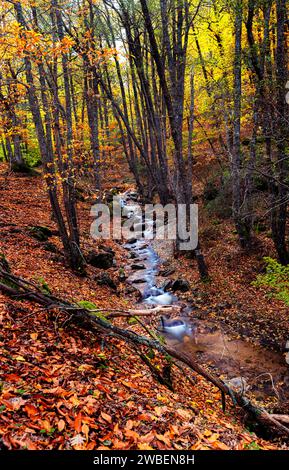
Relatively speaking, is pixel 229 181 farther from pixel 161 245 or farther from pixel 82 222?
pixel 82 222

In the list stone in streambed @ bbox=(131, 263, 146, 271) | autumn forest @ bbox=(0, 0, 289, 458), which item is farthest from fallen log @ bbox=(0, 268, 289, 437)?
stone in streambed @ bbox=(131, 263, 146, 271)

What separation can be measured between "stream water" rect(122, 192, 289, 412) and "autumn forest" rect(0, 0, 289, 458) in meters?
0.04

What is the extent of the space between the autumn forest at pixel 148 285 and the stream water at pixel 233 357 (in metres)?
0.04

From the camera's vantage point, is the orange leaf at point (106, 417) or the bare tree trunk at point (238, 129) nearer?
the orange leaf at point (106, 417)

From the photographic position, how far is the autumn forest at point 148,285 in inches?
116

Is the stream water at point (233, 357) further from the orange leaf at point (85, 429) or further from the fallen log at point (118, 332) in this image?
the orange leaf at point (85, 429)

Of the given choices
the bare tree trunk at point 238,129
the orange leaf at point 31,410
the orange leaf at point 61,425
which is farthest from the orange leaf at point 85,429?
the bare tree trunk at point 238,129

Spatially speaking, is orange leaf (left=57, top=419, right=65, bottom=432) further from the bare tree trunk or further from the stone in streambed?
the stone in streambed

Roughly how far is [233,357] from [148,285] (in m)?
4.67

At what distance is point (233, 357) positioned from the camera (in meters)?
6.97

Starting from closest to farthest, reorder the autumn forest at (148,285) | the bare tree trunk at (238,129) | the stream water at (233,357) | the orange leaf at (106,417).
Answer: the orange leaf at (106,417), the autumn forest at (148,285), the stream water at (233,357), the bare tree trunk at (238,129)

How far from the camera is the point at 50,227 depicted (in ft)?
40.6

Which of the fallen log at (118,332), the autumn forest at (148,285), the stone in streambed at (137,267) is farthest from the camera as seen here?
the stone in streambed at (137,267)
